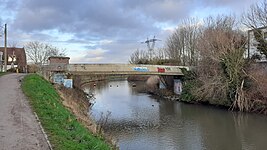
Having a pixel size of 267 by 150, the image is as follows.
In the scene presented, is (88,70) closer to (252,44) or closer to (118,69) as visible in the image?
(118,69)

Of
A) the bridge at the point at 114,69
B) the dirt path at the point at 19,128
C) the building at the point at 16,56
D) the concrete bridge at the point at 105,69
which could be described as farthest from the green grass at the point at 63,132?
the building at the point at 16,56

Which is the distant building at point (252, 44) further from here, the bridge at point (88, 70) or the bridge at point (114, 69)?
the bridge at point (88, 70)

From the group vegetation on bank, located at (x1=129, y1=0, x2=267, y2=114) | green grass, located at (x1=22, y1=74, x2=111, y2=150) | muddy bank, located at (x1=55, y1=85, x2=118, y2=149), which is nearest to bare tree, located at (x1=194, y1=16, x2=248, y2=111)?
vegetation on bank, located at (x1=129, y1=0, x2=267, y2=114)

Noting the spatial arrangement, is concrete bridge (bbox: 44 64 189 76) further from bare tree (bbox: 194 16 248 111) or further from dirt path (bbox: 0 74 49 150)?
dirt path (bbox: 0 74 49 150)

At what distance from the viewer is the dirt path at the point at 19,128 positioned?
317 inches

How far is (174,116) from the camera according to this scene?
28.8m

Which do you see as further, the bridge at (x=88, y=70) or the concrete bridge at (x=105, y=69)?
the concrete bridge at (x=105, y=69)

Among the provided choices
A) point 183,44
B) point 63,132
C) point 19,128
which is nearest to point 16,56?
point 183,44

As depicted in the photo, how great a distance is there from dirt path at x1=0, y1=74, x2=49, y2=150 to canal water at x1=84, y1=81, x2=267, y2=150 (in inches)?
252

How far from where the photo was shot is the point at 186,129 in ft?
72.8

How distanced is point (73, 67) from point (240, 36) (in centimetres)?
1870

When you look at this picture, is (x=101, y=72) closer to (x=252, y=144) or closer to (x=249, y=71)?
(x=249, y=71)

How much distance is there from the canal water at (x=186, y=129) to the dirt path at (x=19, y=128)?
640cm

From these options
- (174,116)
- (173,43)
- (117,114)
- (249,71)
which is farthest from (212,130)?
(173,43)
